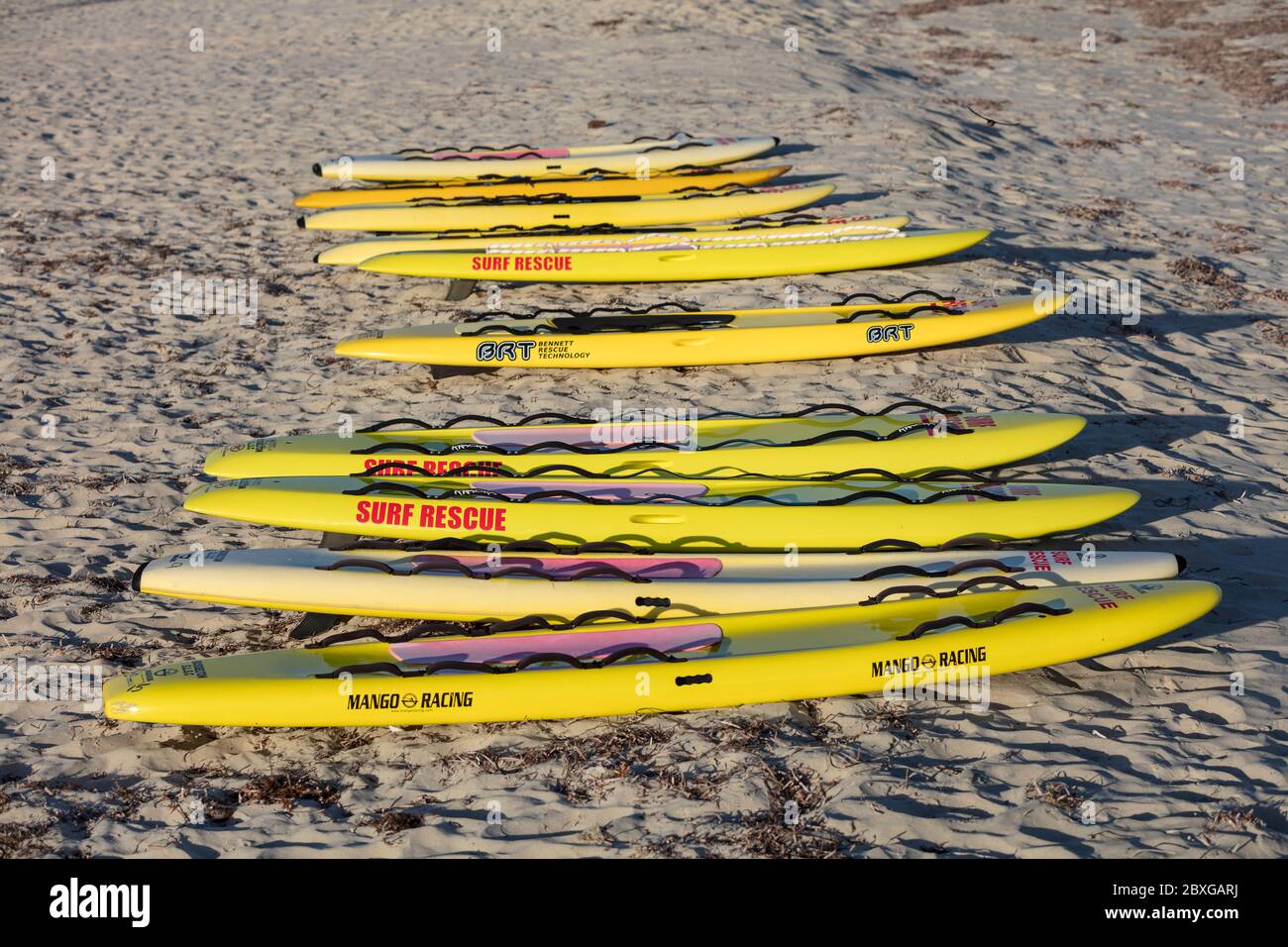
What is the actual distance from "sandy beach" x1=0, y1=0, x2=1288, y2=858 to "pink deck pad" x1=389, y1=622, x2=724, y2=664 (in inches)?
12.0

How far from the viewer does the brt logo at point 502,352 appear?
6.67 metres

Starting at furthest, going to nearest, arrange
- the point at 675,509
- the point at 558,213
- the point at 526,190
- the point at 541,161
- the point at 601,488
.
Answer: the point at 541,161, the point at 526,190, the point at 558,213, the point at 601,488, the point at 675,509

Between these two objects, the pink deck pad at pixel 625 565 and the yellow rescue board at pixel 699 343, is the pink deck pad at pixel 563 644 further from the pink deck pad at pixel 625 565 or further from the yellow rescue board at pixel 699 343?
the yellow rescue board at pixel 699 343

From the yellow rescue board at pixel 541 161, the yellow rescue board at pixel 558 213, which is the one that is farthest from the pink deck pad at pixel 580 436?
the yellow rescue board at pixel 541 161

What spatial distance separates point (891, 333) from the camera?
22.1 ft

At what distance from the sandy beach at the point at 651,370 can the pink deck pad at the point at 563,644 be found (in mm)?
304

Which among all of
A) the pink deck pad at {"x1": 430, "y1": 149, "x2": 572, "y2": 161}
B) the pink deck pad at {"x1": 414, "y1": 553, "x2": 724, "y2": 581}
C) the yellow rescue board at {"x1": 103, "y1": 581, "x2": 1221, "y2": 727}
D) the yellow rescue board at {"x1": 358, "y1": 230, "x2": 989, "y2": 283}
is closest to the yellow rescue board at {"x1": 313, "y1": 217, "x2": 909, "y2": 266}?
the yellow rescue board at {"x1": 358, "y1": 230, "x2": 989, "y2": 283}

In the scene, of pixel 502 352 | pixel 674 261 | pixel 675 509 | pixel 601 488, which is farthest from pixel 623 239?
pixel 675 509

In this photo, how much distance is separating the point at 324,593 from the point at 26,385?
11.0 ft

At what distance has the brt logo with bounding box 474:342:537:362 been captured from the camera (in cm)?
667

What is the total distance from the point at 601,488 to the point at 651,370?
1.99 m

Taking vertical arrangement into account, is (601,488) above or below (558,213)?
below

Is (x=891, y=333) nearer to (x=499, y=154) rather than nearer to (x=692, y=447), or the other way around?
(x=692, y=447)
